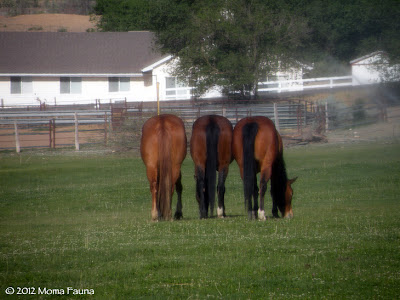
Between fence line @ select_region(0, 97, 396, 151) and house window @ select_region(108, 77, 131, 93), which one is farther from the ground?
house window @ select_region(108, 77, 131, 93)

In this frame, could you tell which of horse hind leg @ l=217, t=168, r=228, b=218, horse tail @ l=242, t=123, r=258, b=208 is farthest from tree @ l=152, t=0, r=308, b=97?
horse tail @ l=242, t=123, r=258, b=208

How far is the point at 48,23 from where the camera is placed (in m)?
75.3

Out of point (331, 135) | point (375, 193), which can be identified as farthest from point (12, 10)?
point (375, 193)

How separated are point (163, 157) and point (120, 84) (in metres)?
36.8

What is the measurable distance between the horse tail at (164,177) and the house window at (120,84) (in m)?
36.6

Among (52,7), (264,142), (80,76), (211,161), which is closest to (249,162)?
(264,142)

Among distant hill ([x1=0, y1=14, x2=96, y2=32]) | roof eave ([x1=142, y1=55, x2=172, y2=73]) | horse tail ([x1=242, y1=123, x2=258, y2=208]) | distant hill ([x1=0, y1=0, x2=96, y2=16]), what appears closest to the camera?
horse tail ([x1=242, y1=123, x2=258, y2=208])

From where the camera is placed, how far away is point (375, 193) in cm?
1476

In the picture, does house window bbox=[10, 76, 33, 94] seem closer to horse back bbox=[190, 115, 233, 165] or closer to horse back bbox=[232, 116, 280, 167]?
horse back bbox=[190, 115, 233, 165]

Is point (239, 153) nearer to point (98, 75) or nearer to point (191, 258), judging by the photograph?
point (191, 258)

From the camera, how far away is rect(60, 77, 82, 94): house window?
1794 inches

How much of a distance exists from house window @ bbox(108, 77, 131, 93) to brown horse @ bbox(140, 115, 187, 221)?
3625 centimetres

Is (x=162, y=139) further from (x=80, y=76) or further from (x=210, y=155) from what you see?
(x=80, y=76)

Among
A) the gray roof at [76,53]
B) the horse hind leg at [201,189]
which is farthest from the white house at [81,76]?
the horse hind leg at [201,189]
